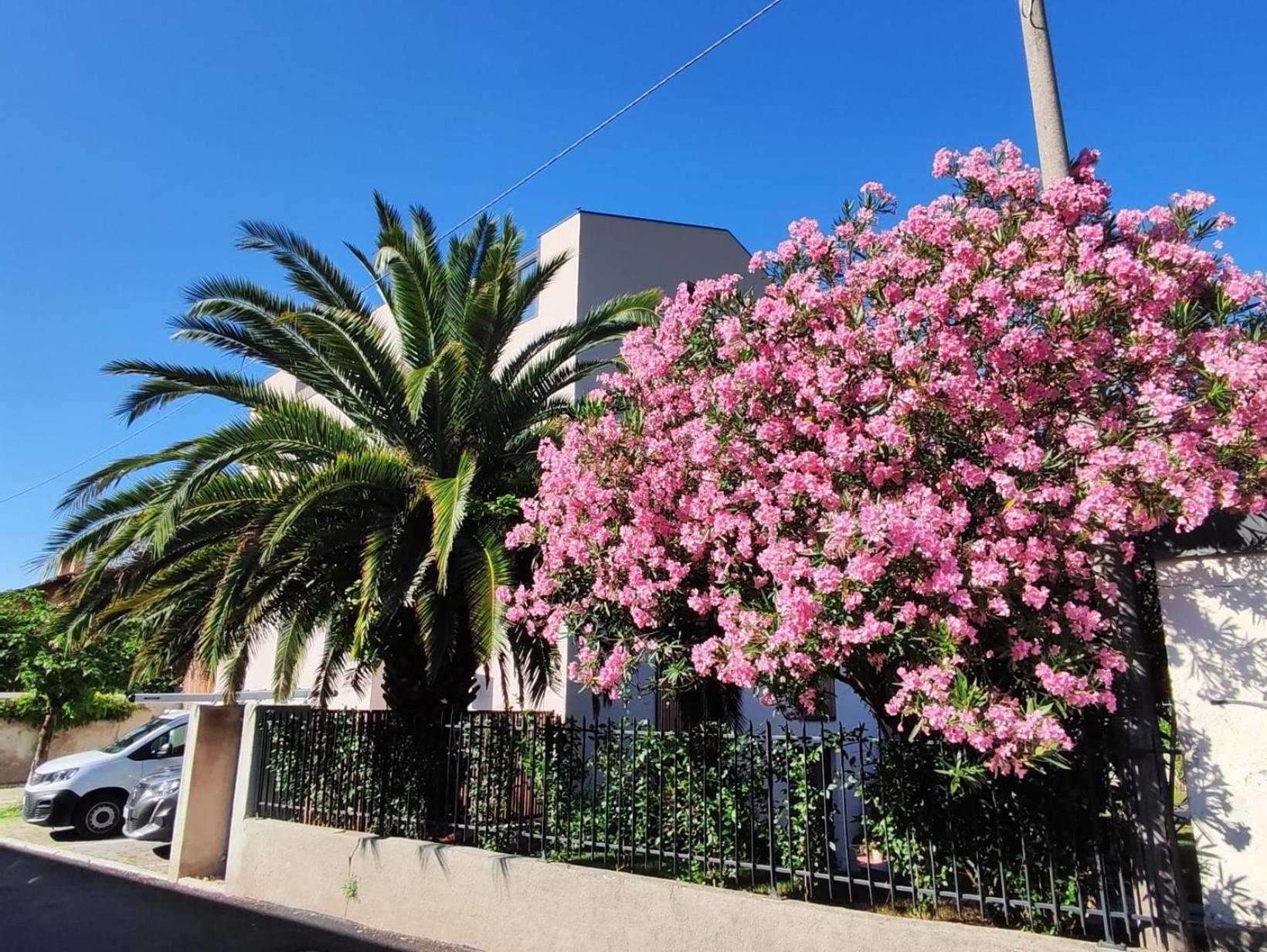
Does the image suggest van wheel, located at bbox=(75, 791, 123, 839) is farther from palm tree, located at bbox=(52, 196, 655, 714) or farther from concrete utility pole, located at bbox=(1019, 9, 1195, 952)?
concrete utility pole, located at bbox=(1019, 9, 1195, 952)

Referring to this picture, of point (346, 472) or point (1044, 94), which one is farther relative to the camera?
point (346, 472)

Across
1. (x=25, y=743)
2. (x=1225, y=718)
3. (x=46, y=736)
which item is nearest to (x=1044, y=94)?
(x=1225, y=718)

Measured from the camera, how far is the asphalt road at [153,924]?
22.0ft

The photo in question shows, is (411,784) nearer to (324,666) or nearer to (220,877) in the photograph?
(324,666)

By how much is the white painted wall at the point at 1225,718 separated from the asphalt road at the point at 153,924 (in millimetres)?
5078

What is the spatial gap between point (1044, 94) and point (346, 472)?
5.86m

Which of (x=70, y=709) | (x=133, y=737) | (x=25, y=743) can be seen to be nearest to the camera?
(x=133, y=737)

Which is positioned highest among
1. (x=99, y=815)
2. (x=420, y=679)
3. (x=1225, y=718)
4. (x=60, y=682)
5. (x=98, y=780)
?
(x=60, y=682)

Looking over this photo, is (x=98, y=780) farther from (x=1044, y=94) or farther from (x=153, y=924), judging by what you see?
(x=1044, y=94)

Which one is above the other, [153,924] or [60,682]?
[60,682]

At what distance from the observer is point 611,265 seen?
15500 mm

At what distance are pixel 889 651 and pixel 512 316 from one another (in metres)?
5.60

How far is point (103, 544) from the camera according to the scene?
845 centimetres

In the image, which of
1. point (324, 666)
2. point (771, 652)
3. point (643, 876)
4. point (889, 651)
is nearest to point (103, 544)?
point (324, 666)
